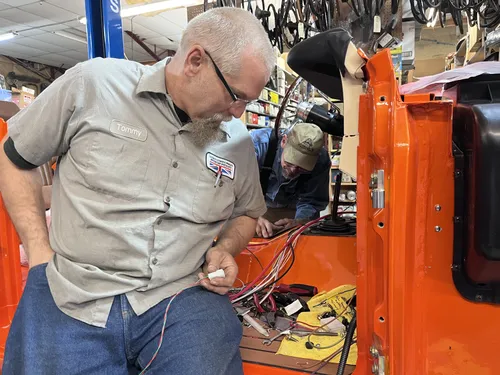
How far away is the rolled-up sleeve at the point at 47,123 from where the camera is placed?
3.92 ft

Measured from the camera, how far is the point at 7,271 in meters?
1.69

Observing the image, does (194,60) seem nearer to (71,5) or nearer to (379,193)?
(379,193)

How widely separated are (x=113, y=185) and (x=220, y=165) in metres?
0.37

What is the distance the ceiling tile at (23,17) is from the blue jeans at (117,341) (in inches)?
281

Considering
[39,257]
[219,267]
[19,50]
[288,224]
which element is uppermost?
[19,50]

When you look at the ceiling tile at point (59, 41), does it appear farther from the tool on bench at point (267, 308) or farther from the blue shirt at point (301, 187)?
the tool on bench at point (267, 308)

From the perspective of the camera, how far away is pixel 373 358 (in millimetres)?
1090

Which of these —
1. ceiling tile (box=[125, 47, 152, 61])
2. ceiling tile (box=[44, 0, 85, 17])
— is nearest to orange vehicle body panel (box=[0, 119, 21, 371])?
ceiling tile (box=[44, 0, 85, 17])

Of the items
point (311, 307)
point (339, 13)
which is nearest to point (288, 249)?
point (311, 307)

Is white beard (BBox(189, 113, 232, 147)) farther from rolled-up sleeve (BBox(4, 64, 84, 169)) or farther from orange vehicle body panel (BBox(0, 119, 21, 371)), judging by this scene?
orange vehicle body panel (BBox(0, 119, 21, 371))

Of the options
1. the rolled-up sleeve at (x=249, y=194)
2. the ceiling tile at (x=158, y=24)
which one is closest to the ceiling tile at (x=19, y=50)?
the ceiling tile at (x=158, y=24)

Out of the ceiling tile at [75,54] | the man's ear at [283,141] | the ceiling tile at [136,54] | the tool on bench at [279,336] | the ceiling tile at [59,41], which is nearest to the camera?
the tool on bench at [279,336]

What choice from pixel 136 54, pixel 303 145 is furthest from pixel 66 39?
pixel 303 145

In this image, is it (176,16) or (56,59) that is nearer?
(176,16)
